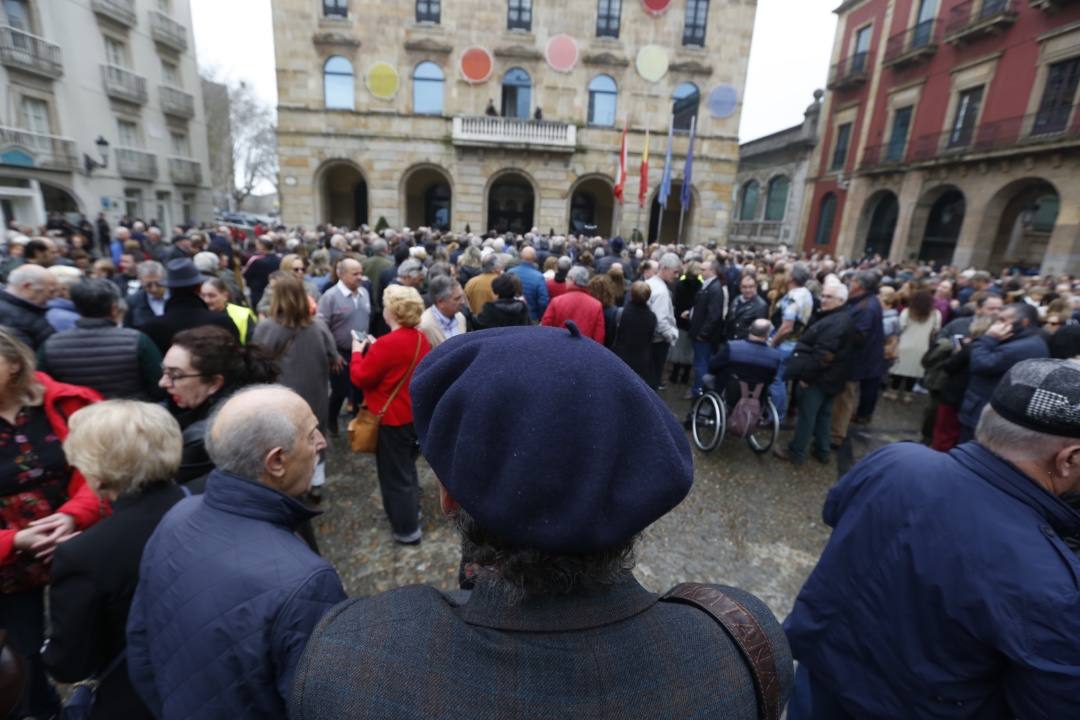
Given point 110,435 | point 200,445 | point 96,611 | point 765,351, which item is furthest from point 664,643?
point 765,351

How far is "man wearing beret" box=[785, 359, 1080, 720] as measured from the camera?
1.29m

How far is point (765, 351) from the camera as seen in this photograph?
482cm

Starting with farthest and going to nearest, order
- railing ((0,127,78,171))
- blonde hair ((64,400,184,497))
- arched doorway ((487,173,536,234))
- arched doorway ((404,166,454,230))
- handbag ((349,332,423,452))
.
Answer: arched doorway ((487,173,536,234)) < arched doorway ((404,166,454,230)) < railing ((0,127,78,171)) < handbag ((349,332,423,452)) < blonde hair ((64,400,184,497))

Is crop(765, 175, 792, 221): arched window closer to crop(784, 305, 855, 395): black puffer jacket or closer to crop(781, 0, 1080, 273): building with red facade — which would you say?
crop(781, 0, 1080, 273): building with red facade

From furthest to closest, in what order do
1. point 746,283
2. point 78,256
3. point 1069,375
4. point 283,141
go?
1. point 283,141
2. point 78,256
3. point 746,283
4. point 1069,375

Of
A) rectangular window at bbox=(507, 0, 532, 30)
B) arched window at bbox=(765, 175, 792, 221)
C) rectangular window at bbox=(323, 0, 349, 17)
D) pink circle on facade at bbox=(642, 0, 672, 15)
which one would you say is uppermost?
pink circle on facade at bbox=(642, 0, 672, 15)

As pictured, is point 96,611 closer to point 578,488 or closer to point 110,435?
point 110,435

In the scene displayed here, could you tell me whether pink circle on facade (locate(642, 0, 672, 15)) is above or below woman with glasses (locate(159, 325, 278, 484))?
above

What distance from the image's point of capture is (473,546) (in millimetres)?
819

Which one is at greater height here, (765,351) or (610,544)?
(610,544)

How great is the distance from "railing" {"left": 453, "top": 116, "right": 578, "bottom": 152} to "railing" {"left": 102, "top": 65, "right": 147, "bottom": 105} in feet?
45.2

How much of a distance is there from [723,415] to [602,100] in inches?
755

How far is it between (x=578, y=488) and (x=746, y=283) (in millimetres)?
5854

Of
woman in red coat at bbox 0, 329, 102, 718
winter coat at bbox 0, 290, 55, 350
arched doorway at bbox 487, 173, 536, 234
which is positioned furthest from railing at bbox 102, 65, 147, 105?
woman in red coat at bbox 0, 329, 102, 718
